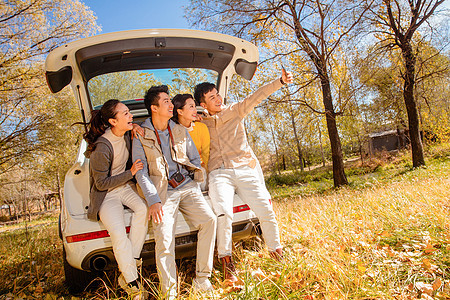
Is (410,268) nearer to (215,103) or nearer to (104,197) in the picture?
(215,103)

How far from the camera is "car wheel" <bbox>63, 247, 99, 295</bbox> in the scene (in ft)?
8.83

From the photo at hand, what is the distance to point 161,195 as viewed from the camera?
8.72 ft

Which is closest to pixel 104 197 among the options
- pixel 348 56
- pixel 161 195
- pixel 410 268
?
pixel 161 195

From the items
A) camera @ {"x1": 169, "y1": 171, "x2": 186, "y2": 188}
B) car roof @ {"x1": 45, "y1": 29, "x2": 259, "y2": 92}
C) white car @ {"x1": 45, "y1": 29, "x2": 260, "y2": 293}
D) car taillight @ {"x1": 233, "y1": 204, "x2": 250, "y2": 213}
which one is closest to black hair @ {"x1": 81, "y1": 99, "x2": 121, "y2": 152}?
white car @ {"x1": 45, "y1": 29, "x2": 260, "y2": 293}

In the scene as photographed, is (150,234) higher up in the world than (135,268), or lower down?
higher up

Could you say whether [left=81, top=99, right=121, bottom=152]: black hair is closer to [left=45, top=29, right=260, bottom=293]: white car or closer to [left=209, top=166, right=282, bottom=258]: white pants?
[left=45, top=29, right=260, bottom=293]: white car

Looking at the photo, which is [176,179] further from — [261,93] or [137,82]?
[137,82]

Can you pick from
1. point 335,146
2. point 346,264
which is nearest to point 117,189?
point 346,264

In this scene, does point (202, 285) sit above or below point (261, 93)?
below

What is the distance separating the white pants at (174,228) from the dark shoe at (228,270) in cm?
12

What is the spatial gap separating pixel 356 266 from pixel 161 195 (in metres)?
1.70

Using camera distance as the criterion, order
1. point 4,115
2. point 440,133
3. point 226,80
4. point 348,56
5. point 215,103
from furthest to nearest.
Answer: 1. point 440,133
2. point 4,115
3. point 348,56
4. point 226,80
5. point 215,103

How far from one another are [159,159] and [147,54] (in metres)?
1.25

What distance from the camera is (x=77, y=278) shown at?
270 cm
